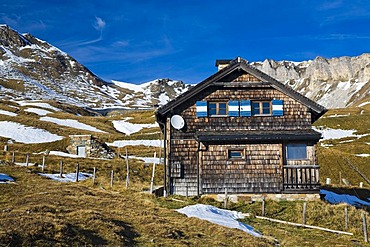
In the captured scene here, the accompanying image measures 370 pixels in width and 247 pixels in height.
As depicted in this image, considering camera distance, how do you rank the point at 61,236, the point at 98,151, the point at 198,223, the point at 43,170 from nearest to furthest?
the point at 61,236 → the point at 198,223 → the point at 43,170 → the point at 98,151

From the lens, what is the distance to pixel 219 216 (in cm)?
1855

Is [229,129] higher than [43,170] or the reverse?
higher

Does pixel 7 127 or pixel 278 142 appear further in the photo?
pixel 7 127

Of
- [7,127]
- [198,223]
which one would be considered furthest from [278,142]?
[7,127]

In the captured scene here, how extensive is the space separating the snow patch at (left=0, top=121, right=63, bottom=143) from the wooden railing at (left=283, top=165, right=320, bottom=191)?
45224mm

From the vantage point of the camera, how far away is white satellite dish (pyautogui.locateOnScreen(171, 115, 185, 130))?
2506 centimetres

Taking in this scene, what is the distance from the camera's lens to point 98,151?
48.1 m

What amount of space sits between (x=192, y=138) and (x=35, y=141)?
42482 mm

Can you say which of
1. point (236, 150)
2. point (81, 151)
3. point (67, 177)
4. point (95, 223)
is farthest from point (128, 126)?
point (95, 223)

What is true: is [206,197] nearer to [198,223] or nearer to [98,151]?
[198,223]

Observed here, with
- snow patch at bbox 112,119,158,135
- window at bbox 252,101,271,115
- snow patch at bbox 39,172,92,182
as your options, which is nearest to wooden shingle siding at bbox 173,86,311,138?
window at bbox 252,101,271,115

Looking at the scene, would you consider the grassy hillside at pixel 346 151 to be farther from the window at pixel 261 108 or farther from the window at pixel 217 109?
the window at pixel 217 109

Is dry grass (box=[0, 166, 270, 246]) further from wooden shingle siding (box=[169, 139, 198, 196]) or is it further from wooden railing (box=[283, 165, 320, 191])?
wooden railing (box=[283, 165, 320, 191])

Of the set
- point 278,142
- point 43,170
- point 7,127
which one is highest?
point 7,127
